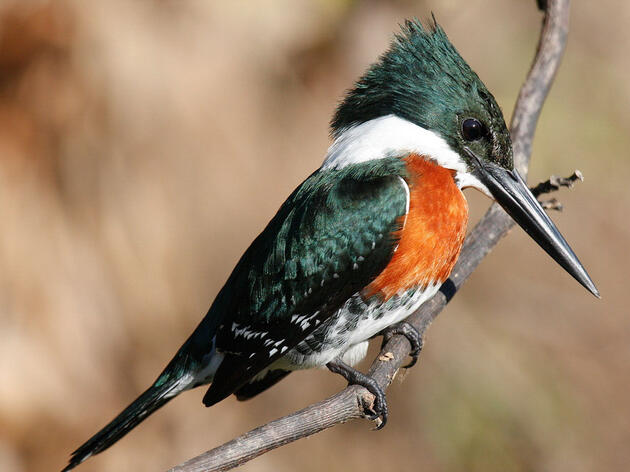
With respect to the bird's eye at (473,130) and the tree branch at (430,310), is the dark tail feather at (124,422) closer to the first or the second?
the tree branch at (430,310)

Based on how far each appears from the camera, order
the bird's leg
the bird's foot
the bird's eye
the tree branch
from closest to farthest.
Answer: the tree branch < the bird's leg < the bird's eye < the bird's foot

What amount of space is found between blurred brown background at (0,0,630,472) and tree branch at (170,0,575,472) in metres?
1.08

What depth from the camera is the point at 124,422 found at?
2264mm

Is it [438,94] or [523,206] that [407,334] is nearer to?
[523,206]

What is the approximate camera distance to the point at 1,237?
3.39 meters

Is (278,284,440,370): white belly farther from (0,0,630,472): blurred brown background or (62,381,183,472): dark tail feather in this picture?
(0,0,630,472): blurred brown background

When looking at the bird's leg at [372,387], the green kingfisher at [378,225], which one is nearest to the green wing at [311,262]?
the green kingfisher at [378,225]

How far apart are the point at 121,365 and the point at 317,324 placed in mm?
1774

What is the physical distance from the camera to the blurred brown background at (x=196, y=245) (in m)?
3.36

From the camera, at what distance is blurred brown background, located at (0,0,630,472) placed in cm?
336

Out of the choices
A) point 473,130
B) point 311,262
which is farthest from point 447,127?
point 311,262

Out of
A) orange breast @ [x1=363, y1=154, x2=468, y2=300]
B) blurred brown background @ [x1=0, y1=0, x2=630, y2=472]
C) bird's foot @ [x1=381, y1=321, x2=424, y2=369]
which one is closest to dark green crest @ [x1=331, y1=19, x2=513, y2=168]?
orange breast @ [x1=363, y1=154, x2=468, y2=300]

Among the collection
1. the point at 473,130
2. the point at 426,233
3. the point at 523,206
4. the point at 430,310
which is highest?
the point at 473,130

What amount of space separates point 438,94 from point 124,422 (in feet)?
4.23
